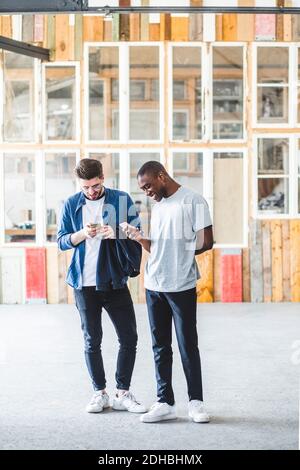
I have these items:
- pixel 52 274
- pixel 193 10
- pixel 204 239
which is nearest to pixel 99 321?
pixel 204 239

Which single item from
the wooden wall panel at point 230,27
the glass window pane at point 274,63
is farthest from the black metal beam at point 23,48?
the glass window pane at point 274,63

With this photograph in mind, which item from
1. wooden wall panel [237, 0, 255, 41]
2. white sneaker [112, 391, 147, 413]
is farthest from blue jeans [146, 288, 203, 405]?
wooden wall panel [237, 0, 255, 41]

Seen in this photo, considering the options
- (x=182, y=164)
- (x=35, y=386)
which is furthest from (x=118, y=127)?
(x=35, y=386)

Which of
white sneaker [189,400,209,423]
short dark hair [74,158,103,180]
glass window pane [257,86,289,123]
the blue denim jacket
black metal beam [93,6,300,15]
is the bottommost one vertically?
white sneaker [189,400,209,423]

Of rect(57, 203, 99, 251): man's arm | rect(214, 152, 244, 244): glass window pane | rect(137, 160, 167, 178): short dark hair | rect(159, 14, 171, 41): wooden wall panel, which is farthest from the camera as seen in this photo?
rect(214, 152, 244, 244): glass window pane

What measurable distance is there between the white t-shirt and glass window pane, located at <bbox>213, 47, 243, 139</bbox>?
5.90m

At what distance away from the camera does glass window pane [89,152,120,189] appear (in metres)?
10.5

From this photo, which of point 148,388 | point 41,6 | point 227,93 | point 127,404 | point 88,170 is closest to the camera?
point 88,170

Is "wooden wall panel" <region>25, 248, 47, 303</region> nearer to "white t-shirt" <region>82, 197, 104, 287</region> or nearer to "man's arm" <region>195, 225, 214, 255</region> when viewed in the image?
"white t-shirt" <region>82, 197, 104, 287</region>

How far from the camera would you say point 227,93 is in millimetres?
10633

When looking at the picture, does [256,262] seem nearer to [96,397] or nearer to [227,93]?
[227,93]

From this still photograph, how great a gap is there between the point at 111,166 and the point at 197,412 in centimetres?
618

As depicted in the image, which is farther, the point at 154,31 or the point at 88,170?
the point at 154,31

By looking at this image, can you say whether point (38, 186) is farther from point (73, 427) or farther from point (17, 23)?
point (73, 427)
